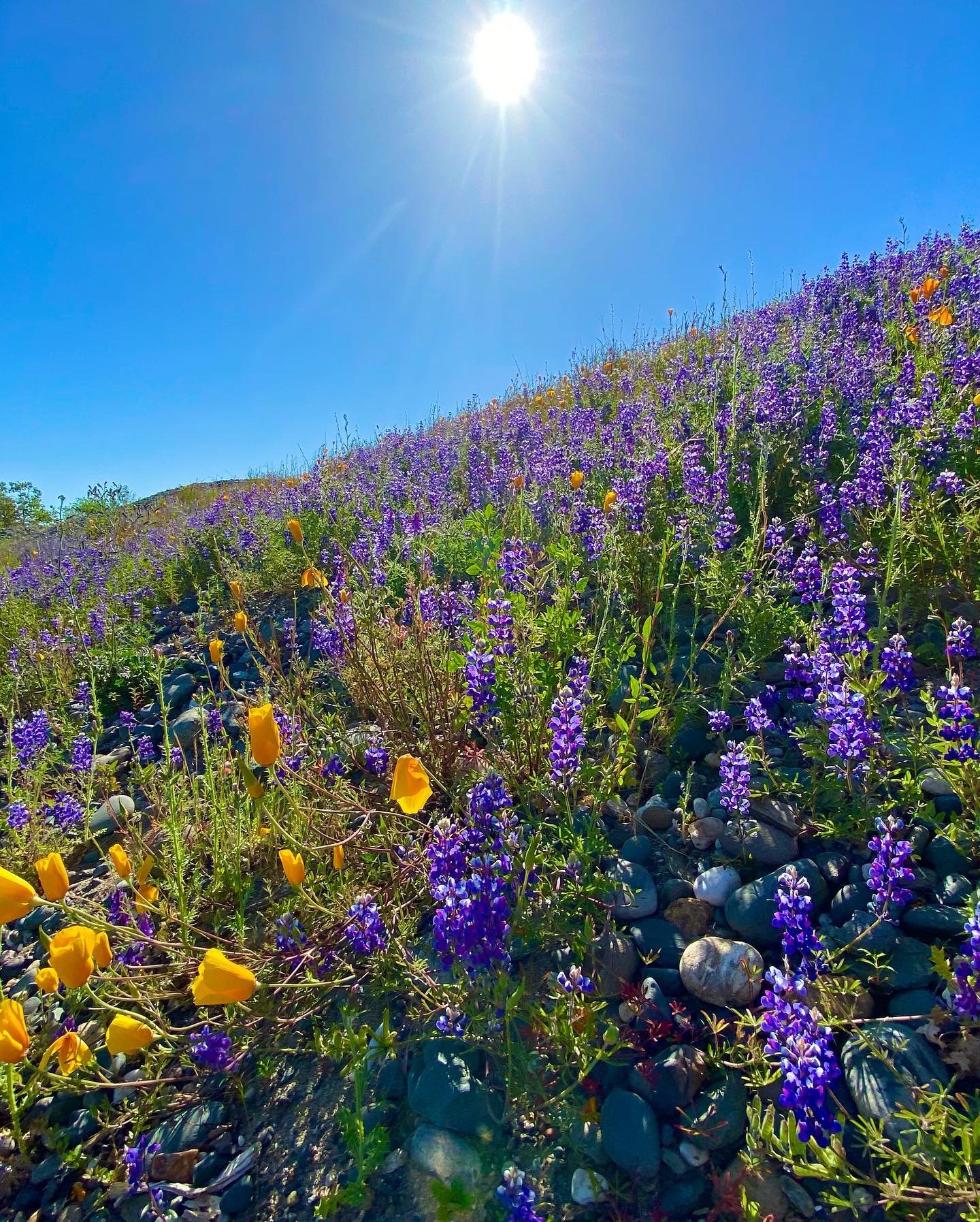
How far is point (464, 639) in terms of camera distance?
2488 mm

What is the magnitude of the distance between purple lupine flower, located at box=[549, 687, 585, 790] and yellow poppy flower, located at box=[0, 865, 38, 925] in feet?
4.64

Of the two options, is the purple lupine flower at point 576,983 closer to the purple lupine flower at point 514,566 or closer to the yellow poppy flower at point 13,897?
the yellow poppy flower at point 13,897

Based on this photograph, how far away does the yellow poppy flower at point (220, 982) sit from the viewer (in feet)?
4.74

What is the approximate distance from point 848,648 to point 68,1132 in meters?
3.20

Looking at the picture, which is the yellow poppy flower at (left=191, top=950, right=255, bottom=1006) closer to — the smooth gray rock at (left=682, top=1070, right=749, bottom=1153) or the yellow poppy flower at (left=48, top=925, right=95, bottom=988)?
the yellow poppy flower at (left=48, top=925, right=95, bottom=988)

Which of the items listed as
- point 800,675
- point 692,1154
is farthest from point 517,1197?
point 800,675

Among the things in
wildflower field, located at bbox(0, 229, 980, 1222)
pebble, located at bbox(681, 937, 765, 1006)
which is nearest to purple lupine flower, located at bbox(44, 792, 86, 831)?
wildflower field, located at bbox(0, 229, 980, 1222)

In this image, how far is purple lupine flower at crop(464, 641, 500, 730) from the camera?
2.20m

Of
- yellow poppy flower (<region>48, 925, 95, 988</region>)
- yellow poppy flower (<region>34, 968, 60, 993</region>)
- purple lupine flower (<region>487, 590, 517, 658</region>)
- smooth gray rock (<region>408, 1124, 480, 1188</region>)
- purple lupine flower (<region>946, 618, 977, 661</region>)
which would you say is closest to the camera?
yellow poppy flower (<region>48, 925, 95, 988</region>)

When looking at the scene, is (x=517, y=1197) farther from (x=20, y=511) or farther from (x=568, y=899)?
(x=20, y=511)

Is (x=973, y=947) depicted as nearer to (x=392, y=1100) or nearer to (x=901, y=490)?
(x=392, y=1100)

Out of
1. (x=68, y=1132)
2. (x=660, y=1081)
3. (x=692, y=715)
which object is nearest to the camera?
(x=660, y=1081)

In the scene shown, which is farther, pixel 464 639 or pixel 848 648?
pixel 464 639

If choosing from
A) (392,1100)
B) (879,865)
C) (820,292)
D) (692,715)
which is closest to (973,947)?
(879,865)
